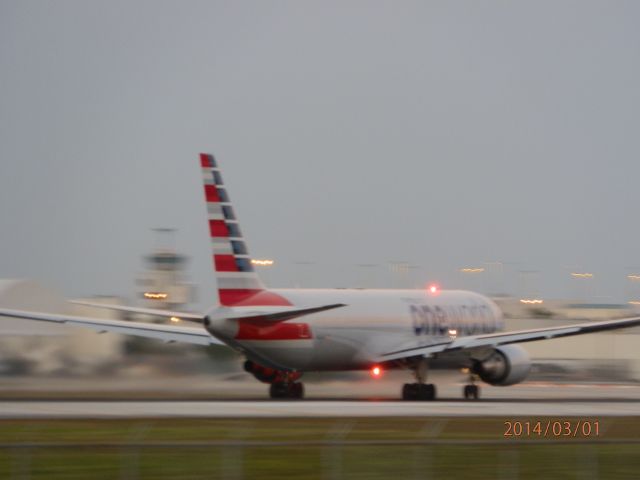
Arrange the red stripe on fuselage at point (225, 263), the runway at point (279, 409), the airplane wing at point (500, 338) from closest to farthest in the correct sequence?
the runway at point (279, 409) → the red stripe on fuselage at point (225, 263) → the airplane wing at point (500, 338)

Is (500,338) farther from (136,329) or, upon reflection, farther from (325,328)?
(136,329)

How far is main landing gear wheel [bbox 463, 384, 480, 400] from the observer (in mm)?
45344

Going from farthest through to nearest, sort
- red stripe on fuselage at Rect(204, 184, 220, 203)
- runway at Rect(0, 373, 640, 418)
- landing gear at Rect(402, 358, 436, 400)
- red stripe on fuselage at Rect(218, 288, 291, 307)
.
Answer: landing gear at Rect(402, 358, 436, 400)
red stripe on fuselage at Rect(204, 184, 220, 203)
red stripe on fuselage at Rect(218, 288, 291, 307)
runway at Rect(0, 373, 640, 418)

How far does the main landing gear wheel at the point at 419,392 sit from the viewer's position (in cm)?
4503

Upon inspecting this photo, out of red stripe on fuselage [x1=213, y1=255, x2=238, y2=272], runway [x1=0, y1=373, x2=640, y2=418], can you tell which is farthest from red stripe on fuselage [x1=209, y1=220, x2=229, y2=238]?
runway [x1=0, y1=373, x2=640, y2=418]

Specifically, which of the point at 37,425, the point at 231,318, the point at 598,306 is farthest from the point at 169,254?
the point at 37,425

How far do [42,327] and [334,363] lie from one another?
35.8 ft

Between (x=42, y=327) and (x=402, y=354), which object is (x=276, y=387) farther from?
(x=42, y=327)

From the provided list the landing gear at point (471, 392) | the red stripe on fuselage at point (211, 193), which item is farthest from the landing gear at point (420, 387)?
the red stripe on fuselage at point (211, 193)

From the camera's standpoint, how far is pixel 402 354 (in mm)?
45031

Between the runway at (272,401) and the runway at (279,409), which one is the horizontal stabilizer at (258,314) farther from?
the runway at (279,409)

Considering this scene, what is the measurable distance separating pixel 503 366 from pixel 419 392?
2.98m

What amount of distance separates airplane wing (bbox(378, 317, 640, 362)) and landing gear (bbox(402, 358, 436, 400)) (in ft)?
2.28

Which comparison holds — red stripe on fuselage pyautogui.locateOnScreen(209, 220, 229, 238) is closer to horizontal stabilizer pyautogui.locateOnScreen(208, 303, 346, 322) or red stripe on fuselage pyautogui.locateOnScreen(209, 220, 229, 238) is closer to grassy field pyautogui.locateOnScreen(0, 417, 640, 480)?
horizontal stabilizer pyautogui.locateOnScreen(208, 303, 346, 322)
